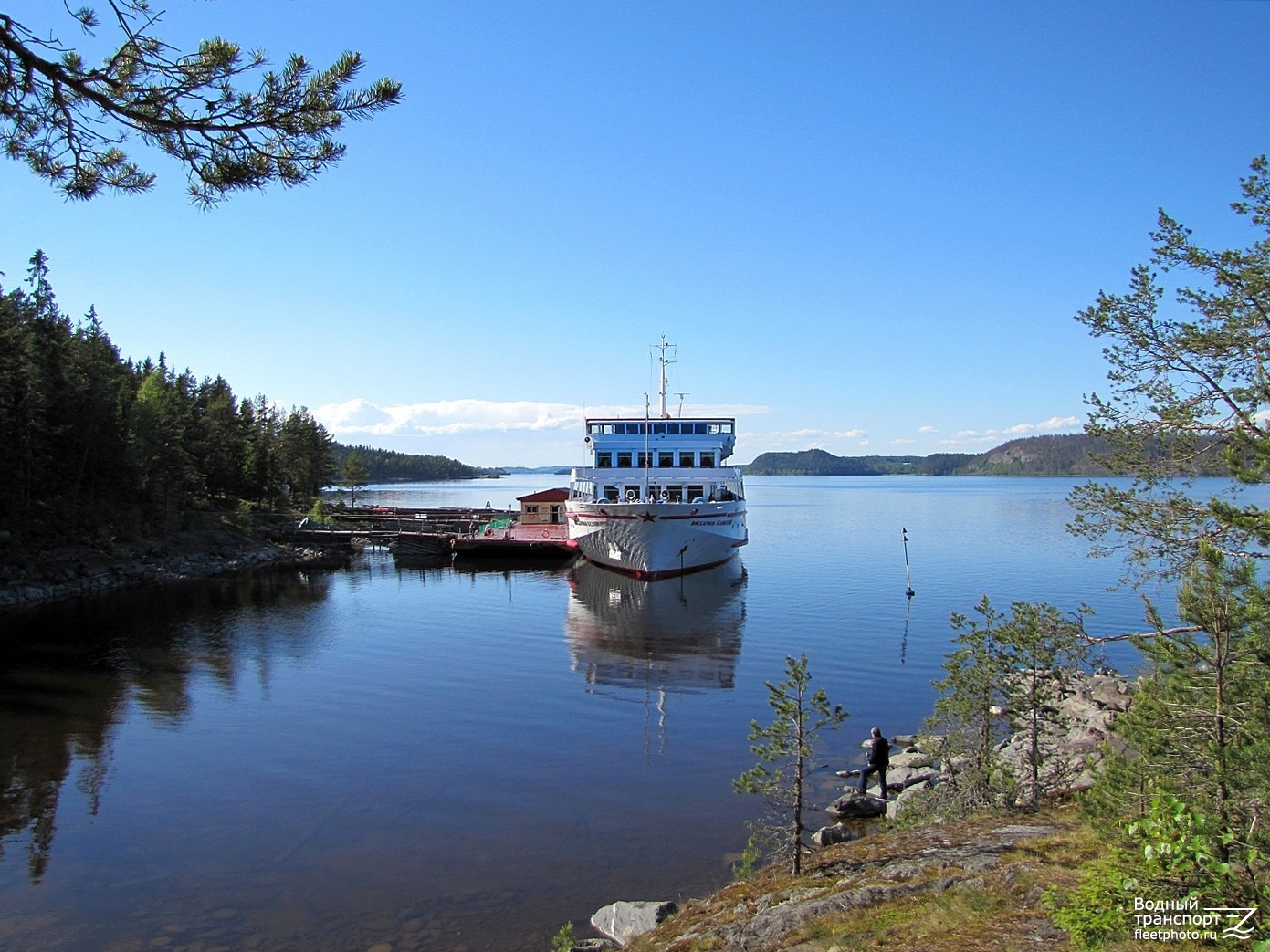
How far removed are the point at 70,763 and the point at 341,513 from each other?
210ft

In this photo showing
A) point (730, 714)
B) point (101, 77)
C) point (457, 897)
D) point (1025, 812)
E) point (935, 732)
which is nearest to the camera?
point (101, 77)

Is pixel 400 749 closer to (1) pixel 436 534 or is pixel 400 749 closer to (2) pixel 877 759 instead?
(2) pixel 877 759

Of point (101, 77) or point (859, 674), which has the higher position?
point (101, 77)

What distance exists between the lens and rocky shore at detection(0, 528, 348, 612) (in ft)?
128

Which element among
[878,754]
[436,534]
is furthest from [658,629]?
[436,534]

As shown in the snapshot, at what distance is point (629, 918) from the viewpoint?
10.5 metres

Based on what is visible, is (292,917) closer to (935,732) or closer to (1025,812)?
(1025,812)

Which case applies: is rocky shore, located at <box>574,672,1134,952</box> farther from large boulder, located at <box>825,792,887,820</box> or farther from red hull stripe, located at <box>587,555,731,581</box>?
red hull stripe, located at <box>587,555,731,581</box>

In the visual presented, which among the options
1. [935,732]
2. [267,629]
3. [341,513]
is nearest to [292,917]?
[935,732]

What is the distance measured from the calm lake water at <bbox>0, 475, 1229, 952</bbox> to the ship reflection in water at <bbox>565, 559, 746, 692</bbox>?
0.62 feet

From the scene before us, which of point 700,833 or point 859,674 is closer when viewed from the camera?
point 700,833

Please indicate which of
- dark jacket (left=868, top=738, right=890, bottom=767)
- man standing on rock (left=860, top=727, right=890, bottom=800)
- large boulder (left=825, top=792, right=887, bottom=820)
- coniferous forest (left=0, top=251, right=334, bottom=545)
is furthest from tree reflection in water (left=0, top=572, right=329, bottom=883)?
dark jacket (left=868, top=738, right=890, bottom=767)

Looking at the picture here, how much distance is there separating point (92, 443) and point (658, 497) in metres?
35.7

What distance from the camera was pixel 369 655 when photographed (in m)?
29.0
